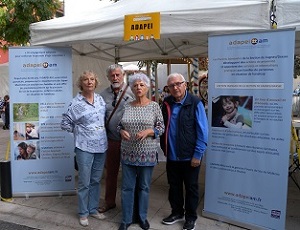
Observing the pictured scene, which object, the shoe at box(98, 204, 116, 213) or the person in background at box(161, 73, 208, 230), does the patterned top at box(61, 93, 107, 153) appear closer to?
the person in background at box(161, 73, 208, 230)

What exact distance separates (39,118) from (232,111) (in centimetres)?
256

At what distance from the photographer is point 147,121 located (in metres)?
3.23

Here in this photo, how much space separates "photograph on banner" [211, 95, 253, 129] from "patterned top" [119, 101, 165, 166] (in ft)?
2.26

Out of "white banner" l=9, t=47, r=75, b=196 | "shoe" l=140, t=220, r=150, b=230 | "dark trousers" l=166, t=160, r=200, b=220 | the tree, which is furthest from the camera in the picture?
the tree

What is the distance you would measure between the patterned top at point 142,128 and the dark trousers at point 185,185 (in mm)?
355

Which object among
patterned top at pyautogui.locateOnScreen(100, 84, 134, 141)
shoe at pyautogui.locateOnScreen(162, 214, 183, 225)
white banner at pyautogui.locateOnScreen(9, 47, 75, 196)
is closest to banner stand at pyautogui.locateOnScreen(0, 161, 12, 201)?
white banner at pyautogui.locateOnScreen(9, 47, 75, 196)

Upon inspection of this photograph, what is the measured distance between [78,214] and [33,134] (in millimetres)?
1279

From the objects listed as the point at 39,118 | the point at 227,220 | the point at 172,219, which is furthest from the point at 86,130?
the point at 227,220

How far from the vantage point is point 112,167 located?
159 inches

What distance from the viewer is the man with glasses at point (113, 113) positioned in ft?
12.4

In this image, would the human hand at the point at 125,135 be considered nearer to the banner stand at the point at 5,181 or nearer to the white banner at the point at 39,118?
the white banner at the point at 39,118

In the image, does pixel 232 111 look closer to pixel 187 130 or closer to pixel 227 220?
pixel 187 130

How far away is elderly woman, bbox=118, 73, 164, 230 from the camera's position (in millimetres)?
3240

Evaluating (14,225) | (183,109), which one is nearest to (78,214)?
(14,225)
